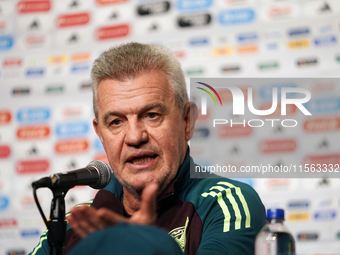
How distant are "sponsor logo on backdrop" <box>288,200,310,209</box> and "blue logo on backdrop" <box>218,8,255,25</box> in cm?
152

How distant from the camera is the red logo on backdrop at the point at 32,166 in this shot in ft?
11.5

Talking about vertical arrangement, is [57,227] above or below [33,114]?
below

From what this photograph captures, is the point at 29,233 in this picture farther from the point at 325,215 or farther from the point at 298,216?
the point at 325,215

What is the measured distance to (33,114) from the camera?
357cm

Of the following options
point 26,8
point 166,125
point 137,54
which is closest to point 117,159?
point 166,125

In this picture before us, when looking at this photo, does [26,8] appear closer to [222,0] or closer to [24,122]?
[24,122]

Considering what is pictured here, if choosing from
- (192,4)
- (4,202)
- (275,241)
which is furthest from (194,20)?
(275,241)

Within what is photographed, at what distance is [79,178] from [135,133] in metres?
0.40

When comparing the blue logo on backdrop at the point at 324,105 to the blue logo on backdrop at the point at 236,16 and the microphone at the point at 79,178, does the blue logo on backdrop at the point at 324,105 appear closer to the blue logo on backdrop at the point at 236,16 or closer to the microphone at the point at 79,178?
the blue logo on backdrop at the point at 236,16

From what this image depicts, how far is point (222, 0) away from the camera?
10.9 feet

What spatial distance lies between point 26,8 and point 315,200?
122 inches

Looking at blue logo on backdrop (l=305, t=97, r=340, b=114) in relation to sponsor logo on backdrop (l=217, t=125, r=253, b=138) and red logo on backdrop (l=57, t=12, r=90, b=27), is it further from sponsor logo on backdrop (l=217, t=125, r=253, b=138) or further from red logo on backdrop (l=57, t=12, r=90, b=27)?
red logo on backdrop (l=57, t=12, r=90, b=27)

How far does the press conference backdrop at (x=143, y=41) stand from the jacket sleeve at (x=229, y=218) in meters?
1.72

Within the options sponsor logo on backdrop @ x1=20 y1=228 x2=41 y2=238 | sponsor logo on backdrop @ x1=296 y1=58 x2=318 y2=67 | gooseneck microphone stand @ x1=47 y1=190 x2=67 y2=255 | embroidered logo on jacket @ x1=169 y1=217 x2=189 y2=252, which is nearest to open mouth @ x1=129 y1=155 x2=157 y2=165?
embroidered logo on jacket @ x1=169 y1=217 x2=189 y2=252
